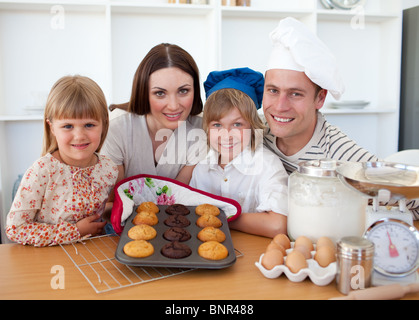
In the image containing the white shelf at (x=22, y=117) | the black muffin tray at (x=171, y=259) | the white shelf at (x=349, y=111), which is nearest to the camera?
the black muffin tray at (x=171, y=259)

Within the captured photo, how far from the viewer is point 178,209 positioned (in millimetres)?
1259

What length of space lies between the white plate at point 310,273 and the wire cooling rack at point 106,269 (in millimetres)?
171

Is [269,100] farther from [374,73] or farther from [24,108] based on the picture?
[374,73]

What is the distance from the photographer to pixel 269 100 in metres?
1.46

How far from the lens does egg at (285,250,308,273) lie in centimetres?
90

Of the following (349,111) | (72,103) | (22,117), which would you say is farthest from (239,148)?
(349,111)

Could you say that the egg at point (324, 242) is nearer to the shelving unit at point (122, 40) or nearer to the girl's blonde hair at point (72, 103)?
the girl's blonde hair at point (72, 103)

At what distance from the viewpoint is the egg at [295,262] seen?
0.90 m

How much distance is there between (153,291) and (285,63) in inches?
35.9

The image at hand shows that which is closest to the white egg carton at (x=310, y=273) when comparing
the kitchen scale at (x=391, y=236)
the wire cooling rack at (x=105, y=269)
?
the kitchen scale at (x=391, y=236)

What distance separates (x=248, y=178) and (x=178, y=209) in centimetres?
33

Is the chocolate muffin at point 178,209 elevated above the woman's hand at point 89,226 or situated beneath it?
elevated above

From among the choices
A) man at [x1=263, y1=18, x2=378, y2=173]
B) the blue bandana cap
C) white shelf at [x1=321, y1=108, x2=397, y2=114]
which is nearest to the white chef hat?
man at [x1=263, y1=18, x2=378, y2=173]
